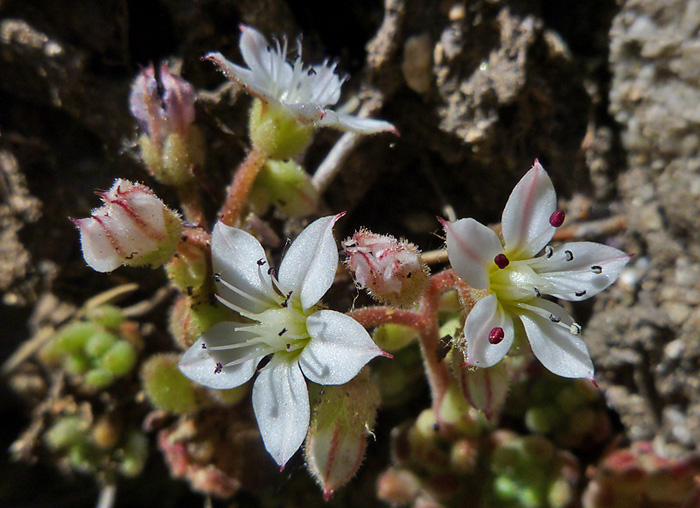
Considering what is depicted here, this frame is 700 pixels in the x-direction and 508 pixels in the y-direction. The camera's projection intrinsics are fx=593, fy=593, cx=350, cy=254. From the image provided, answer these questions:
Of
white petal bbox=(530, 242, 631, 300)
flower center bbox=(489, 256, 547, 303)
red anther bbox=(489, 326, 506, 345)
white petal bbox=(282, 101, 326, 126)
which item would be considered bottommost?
white petal bbox=(530, 242, 631, 300)

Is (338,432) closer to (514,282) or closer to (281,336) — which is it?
(281,336)

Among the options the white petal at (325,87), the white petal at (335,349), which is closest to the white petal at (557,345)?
the white petal at (335,349)

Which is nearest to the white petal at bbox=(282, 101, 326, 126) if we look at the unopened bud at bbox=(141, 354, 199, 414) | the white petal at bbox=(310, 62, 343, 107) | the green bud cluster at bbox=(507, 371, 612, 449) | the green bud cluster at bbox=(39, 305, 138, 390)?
the white petal at bbox=(310, 62, 343, 107)

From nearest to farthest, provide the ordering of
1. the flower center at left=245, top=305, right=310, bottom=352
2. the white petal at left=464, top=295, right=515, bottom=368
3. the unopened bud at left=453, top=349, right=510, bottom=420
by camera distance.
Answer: the white petal at left=464, top=295, right=515, bottom=368
the flower center at left=245, top=305, right=310, bottom=352
the unopened bud at left=453, top=349, right=510, bottom=420

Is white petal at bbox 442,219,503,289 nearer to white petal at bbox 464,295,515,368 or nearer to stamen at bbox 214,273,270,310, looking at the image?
white petal at bbox 464,295,515,368

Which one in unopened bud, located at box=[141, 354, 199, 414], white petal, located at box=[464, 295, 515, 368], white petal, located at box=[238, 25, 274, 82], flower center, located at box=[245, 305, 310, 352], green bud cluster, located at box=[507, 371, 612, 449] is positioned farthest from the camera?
green bud cluster, located at box=[507, 371, 612, 449]

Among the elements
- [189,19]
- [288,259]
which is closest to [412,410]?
[288,259]
